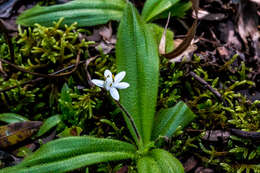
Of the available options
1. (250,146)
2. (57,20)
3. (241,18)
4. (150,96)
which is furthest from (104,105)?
(241,18)

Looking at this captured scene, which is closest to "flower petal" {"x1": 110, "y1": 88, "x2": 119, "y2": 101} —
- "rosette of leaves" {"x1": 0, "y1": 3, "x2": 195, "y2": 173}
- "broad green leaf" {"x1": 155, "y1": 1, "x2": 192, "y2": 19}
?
"rosette of leaves" {"x1": 0, "y1": 3, "x2": 195, "y2": 173}

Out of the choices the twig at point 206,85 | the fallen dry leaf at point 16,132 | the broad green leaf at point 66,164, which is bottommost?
the broad green leaf at point 66,164

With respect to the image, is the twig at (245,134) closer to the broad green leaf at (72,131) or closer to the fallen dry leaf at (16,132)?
the broad green leaf at (72,131)

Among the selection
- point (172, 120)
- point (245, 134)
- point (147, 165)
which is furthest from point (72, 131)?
point (245, 134)

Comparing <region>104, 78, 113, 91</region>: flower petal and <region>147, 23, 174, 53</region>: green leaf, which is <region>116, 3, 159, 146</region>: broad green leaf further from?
<region>147, 23, 174, 53</region>: green leaf

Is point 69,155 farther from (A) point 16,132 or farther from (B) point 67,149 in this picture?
(A) point 16,132

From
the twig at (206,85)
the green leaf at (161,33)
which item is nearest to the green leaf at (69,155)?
the twig at (206,85)

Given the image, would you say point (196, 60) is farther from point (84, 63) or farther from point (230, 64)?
point (84, 63)
